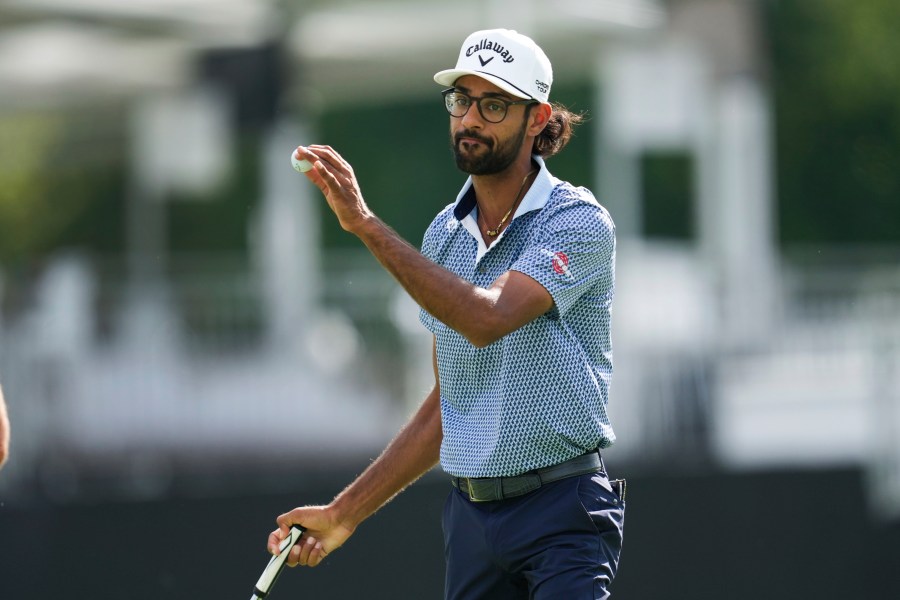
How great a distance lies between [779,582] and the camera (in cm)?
871

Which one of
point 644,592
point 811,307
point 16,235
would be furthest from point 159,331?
point 16,235

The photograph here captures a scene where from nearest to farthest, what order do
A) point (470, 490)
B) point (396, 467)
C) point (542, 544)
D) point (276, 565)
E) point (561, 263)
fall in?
point (561, 263) < point (542, 544) < point (470, 490) < point (276, 565) < point (396, 467)

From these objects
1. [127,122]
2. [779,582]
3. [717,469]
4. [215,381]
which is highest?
[127,122]

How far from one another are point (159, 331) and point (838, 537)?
4.18 m

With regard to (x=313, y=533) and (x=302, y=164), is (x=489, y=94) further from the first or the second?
(x=313, y=533)

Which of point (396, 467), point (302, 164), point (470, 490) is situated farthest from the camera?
point (396, 467)

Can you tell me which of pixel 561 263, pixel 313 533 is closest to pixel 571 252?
pixel 561 263

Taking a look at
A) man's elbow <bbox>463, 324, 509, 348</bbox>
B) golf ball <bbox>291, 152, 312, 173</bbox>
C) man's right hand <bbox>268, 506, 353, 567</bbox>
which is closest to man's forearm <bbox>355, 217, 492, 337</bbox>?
Answer: man's elbow <bbox>463, 324, 509, 348</bbox>

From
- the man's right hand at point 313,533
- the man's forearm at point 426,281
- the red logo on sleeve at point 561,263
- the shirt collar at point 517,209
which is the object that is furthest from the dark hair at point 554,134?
the man's right hand at point 313,533

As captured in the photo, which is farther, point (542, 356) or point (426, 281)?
point (542, 356)

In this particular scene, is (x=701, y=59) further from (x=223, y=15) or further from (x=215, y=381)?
(x=215, y=381)

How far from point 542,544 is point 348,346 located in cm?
755

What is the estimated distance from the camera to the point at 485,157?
383cm

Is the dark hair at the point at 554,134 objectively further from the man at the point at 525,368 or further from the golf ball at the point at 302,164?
the golf ball at the point at 302,164
